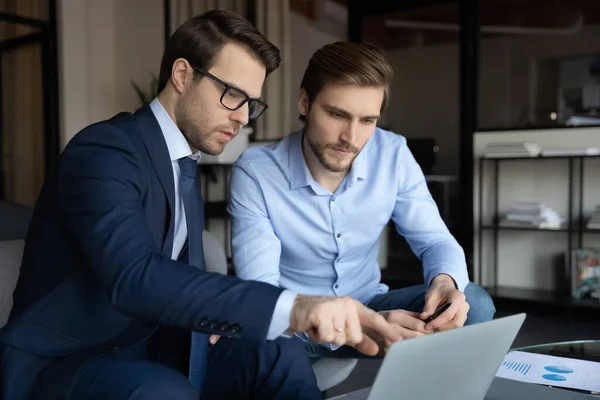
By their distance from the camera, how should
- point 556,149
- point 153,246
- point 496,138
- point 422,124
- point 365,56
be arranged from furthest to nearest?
point 422,124 → point 496,138 → point 556,149 → point 365,56 → point 153,246

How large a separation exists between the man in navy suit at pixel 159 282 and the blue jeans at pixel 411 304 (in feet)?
1.10

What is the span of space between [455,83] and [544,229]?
297cm

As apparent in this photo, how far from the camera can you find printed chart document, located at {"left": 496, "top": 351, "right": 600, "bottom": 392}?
3.90 ft

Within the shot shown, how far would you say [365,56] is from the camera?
5.13ft

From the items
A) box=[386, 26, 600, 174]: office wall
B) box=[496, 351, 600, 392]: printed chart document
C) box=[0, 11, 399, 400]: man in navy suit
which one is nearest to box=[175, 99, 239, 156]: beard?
box=[0, 11, 399, 400]: man in navy suit

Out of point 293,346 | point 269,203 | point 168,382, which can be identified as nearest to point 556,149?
point 269,203

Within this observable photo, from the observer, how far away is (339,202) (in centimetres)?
167

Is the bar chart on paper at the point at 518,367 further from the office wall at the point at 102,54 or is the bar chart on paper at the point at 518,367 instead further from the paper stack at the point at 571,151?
the office wall at the point at 102,54

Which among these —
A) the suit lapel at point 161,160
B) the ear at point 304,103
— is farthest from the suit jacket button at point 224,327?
the ear at point 304,103

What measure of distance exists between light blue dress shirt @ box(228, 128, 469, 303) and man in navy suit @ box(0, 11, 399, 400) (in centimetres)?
26

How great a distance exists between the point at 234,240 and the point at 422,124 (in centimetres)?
504

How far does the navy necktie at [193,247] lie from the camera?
4.09 feet

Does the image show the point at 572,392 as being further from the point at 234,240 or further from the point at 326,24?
the point at 326,24

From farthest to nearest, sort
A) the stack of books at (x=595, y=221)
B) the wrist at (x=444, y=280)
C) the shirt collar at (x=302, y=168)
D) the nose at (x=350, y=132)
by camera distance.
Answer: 1. the stack of books at (x=595, y=221)
2. the shirt collar at (x=302, y=168)
3. the nose at (x=350, y=132)
4. the wrist at (x=444, y=280)
